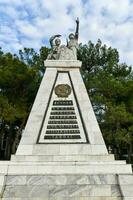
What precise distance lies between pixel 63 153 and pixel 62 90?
2.94 meters

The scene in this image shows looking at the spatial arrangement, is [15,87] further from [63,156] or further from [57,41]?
[63,156]

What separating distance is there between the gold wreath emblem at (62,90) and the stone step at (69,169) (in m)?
3.65

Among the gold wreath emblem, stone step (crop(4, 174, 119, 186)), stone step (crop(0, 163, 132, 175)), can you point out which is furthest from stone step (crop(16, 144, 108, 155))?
the gold wreath emblem

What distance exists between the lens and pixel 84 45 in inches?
1094

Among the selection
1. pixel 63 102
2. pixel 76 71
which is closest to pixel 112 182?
pixel 63 102

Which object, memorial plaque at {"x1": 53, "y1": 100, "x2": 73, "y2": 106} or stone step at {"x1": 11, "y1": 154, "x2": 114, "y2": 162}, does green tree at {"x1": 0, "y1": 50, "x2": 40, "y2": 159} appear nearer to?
memorial plaque at {"x1": 53, "y1": 100, "x2": 73, "y2": 106}

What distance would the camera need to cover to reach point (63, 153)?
13109mm

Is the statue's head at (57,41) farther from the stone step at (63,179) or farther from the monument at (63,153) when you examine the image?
the stone step at (63,179)

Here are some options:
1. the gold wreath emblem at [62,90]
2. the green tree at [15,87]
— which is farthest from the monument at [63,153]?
the green tree at [15,87]

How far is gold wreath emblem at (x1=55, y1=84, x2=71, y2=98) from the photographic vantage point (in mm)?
14578

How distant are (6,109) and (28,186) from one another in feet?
35.9

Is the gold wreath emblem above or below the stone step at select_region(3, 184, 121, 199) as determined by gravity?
above

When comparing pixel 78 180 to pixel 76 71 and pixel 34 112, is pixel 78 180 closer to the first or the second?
pixel 34 112

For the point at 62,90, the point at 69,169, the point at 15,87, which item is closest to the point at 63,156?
the point at 69,169
